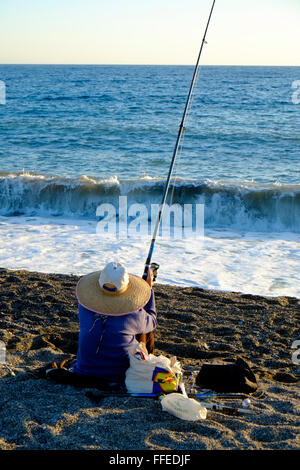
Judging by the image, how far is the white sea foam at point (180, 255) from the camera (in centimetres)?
624

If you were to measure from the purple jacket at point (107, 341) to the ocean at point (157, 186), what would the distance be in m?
2.91

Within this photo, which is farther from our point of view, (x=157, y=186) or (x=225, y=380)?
(x=157, y=186)

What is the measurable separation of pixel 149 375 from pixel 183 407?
0.31 m

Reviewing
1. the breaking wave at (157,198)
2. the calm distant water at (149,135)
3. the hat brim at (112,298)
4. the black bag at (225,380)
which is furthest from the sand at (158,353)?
the calm distant water at (149,135)

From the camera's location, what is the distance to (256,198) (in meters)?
10.4

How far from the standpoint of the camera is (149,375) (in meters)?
3.04

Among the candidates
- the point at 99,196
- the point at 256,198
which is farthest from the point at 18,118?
the point at 256,198

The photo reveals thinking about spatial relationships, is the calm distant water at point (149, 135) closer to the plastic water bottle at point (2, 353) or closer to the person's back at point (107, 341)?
the plastic water bottle at point (2, 353)

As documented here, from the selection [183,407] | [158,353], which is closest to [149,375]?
[183,407]

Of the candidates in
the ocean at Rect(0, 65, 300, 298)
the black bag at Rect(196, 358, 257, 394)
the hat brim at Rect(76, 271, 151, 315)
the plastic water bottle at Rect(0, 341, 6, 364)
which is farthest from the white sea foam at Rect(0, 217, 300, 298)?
the hat brim at Rect(76, 271, 151, 315)

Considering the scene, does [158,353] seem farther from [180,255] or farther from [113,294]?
[180,255]

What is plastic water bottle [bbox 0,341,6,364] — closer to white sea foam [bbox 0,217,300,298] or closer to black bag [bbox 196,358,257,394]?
black bag [bbox 196,358,257,394]

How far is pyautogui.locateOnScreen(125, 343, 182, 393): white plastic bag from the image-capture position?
302cm
